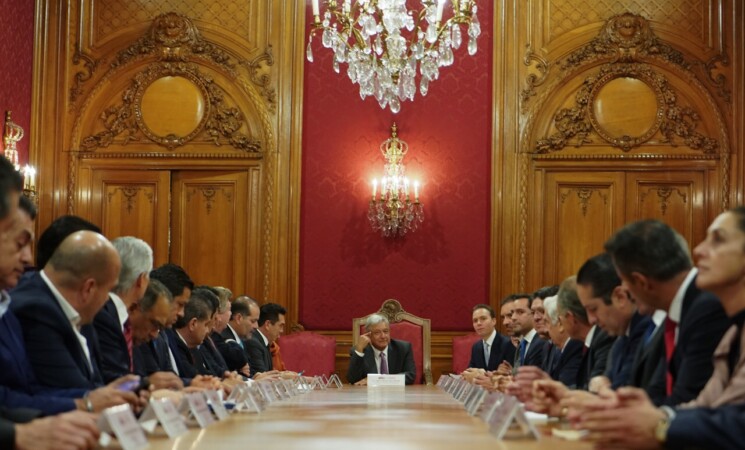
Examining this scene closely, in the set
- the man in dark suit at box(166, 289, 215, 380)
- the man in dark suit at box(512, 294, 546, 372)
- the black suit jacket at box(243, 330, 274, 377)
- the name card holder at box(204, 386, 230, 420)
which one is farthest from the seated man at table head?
the name card holder at box(204, 386, 230, 420)

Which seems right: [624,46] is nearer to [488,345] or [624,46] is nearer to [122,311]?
[488,345]

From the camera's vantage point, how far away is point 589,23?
404 inches

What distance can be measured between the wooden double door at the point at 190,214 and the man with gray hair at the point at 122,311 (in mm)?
5671

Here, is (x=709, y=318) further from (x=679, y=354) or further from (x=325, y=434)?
(x=325, y=434)

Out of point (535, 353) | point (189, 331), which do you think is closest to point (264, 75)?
point (535, 353)

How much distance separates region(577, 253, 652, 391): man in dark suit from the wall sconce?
6421 mm

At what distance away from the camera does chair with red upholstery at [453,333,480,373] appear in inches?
389

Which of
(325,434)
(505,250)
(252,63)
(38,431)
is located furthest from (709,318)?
(252,63)

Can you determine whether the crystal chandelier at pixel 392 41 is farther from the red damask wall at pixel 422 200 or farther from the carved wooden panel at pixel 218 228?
the carved wooden panel at pixel 218 228

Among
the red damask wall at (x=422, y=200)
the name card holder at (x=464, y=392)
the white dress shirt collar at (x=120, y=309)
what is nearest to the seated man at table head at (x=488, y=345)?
the red damask wall at (x=422, y=200)

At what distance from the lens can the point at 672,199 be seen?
1020cm

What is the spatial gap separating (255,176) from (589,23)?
139 inches

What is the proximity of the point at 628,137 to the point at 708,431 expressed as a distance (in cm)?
802

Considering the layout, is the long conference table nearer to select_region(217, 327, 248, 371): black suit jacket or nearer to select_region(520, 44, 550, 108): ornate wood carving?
select_region(217, 327, 248, 371): black suit jacket
